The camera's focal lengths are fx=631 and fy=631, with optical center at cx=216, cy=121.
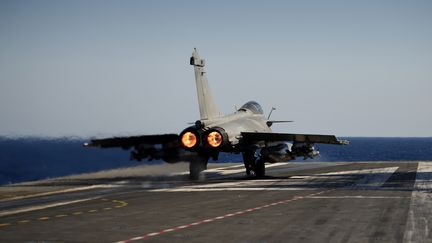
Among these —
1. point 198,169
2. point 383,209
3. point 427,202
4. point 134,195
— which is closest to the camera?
point 383,209

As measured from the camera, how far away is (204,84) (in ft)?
121

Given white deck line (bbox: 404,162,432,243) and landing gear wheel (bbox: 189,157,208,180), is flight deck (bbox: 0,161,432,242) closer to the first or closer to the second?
white deck line (bbox: 404,162,432,243)

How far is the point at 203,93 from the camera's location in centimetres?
3653

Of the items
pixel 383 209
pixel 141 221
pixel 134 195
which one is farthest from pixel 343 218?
pixel 134 195

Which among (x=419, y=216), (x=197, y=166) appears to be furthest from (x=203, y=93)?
(x=419, y=216)

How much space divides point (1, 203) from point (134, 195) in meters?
6.00

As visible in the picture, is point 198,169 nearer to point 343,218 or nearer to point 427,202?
point 427,202

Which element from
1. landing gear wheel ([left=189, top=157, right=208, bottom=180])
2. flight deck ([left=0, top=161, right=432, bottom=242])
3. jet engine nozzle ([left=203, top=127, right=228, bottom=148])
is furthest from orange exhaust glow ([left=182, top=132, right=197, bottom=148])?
landing gear wheel ([left=189, top=157, right=208, bottom=180])

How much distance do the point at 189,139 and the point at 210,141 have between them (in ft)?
3.76

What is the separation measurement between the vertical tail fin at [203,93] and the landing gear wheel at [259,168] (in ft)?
18.0

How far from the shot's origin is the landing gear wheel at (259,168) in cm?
4109

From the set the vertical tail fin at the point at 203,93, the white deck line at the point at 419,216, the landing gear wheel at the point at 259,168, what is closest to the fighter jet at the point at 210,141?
the vertical tail fin at the point at 203,93

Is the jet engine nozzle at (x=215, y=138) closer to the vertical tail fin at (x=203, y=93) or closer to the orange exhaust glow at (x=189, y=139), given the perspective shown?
the orange exhaust glow at (x=189, y=139)

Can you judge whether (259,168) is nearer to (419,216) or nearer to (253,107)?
(253,107)
